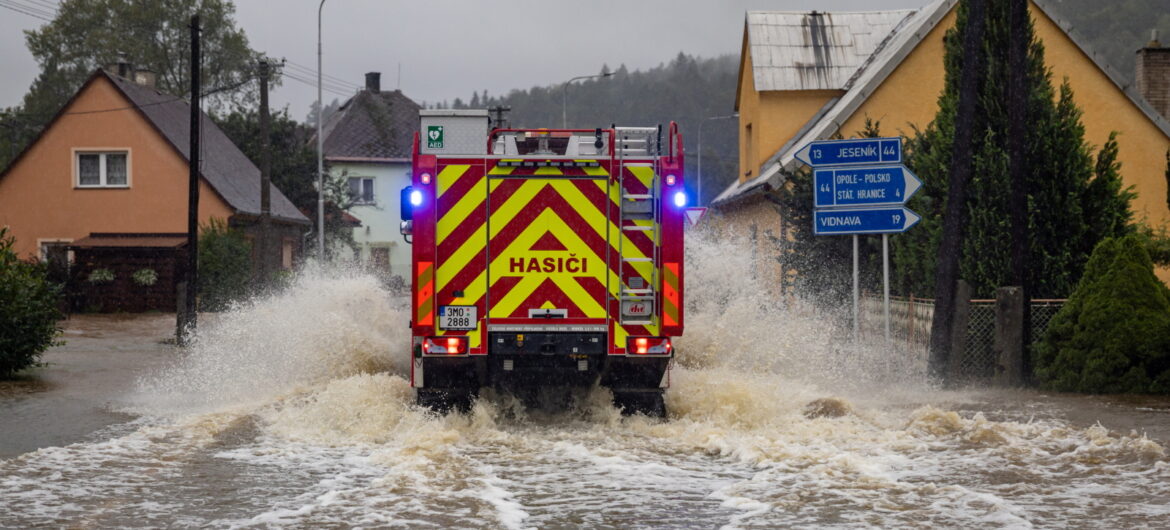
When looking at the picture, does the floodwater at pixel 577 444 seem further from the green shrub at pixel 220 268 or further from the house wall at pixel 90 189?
the house wall at pixel 90 189

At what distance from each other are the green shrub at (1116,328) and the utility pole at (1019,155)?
1.79ft

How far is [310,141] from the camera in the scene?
2591 inches

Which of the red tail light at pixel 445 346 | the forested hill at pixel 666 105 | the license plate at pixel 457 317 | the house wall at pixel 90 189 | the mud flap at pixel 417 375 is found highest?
the forested hill at pixel 666 105

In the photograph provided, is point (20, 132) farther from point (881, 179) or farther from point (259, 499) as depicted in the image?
point (259, 499)

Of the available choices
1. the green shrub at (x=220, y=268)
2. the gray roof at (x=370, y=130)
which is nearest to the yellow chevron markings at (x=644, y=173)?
the green shrub at (x=220, y=268)

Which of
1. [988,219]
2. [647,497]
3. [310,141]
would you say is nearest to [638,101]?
[310,141]

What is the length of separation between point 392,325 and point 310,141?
171ft

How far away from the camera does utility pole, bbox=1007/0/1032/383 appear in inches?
588

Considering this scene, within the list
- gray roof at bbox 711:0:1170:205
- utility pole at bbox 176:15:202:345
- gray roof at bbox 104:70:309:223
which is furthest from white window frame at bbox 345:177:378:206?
utility pole at bbox 176:15:202:345

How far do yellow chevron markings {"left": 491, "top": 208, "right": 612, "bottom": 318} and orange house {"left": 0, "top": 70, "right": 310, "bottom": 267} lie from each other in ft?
102

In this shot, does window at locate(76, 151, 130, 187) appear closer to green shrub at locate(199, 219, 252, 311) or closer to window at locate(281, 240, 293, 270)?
green shrub at locate(199, 219, 252, 311)

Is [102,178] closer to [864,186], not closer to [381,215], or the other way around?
[381,215]

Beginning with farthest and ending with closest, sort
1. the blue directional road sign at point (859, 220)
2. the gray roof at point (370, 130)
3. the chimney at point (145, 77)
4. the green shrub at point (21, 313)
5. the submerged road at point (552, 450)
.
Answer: the gray roof at point (370, 130), the chimney at point (145, 77), the green shrub at point (21, 313), the blue directional road sign at point (859, 220), the submerged road at point (552, 450)

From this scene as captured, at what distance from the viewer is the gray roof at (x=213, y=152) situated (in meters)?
40.8
